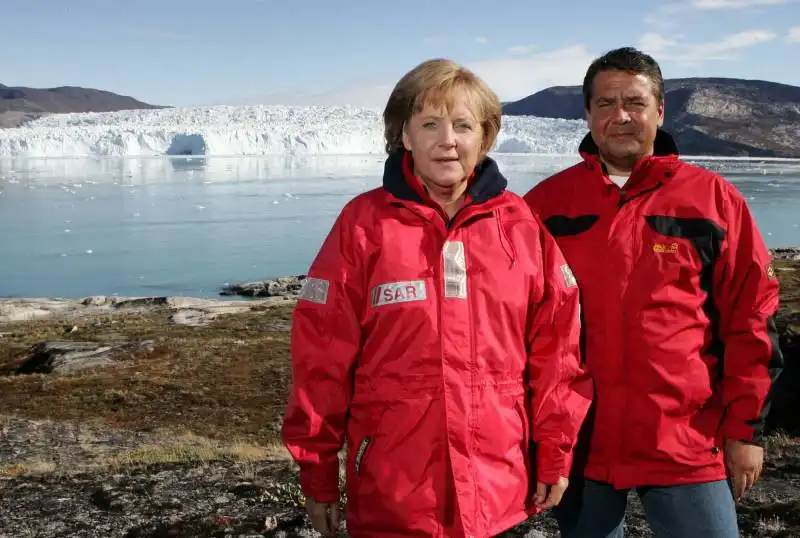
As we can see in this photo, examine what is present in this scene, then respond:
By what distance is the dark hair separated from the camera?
268 centimetres

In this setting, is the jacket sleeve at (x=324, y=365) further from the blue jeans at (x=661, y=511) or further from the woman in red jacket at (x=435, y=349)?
the blue jeans at (x=661, y=511)

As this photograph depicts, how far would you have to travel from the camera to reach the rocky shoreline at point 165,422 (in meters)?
4.25

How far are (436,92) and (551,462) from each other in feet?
4.09

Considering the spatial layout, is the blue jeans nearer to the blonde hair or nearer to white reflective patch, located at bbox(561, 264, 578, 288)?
white reflective patch, located at bbox(561, 264, 578, 288)

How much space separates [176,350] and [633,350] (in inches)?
559

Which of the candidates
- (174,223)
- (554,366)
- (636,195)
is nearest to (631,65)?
(636,195)

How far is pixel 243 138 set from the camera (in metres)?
90.1

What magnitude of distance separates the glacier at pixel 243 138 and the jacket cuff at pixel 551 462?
8397 centimetres

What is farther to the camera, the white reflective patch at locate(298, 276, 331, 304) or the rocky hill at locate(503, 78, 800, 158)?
the rocky hill at locate(503, 78, 800, 158)

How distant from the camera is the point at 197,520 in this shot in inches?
168

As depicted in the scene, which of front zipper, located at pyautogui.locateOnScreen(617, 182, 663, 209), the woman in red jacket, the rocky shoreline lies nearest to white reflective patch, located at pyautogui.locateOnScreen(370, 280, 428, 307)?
the woman in red jacket

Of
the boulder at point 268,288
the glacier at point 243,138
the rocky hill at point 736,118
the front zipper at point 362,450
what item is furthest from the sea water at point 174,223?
the rocky hill at point 736,118

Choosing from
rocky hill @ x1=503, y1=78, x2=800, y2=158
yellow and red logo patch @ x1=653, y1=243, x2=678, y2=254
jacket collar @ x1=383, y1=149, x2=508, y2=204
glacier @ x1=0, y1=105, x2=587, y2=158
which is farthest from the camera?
rocky hill @ x1=503, y1=78, x2=800, y2=158

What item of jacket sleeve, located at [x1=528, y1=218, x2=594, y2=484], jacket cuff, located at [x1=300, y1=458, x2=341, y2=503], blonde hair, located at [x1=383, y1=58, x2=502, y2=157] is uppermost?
blonde hair, located at [x1=383, y1=58, x2=502, y2=157]
